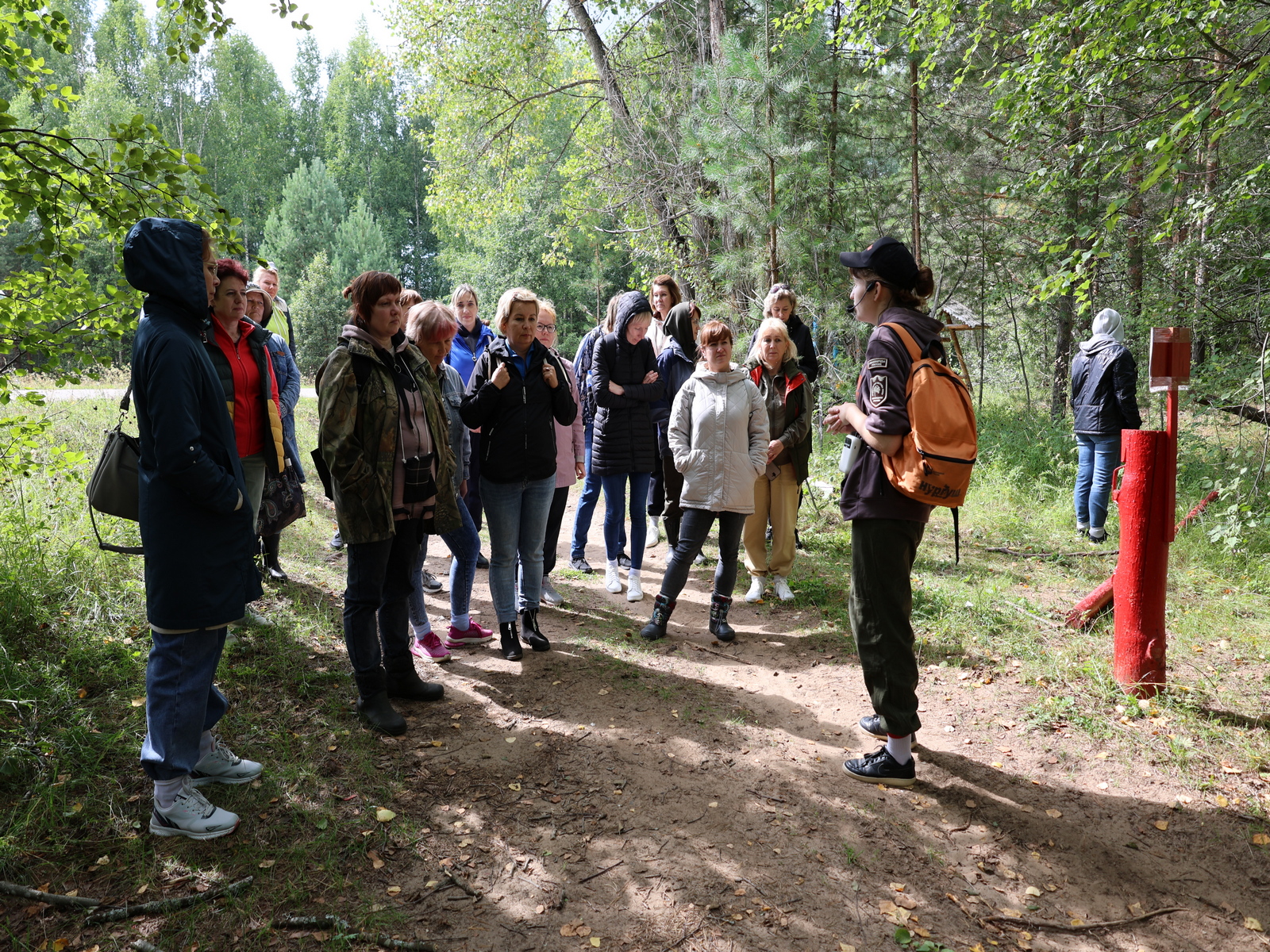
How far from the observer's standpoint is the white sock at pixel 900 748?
3.40 m

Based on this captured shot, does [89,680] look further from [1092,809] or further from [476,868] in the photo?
[1092,809]

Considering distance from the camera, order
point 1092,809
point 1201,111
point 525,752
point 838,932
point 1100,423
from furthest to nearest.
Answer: point 1100,423 → point 1201,111 → point 525,752 → point 1092,809 → point 838,932


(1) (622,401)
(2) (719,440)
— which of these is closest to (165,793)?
(2) (719,440)

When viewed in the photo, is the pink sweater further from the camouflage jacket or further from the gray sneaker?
the camouflage jacket

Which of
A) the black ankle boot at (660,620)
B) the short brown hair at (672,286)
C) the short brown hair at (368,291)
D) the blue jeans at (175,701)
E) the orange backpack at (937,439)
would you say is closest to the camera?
the blue jeans at (175,701)

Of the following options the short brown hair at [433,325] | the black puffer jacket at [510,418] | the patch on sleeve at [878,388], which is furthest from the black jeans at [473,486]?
the patch on sleeve at [878,388]

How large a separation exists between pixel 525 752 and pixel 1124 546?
3.33 meters

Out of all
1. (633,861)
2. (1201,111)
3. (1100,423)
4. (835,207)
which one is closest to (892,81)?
(835,207)

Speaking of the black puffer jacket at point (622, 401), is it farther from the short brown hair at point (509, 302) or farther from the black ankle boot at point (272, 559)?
the black ankle boot at point (272, 559)

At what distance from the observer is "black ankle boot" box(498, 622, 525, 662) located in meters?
4.62

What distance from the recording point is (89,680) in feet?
12.5

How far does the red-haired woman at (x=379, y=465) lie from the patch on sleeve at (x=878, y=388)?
6.81ft

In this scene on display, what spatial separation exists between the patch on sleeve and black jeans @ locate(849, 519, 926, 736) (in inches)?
19.9

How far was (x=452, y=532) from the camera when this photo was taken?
4305mm
